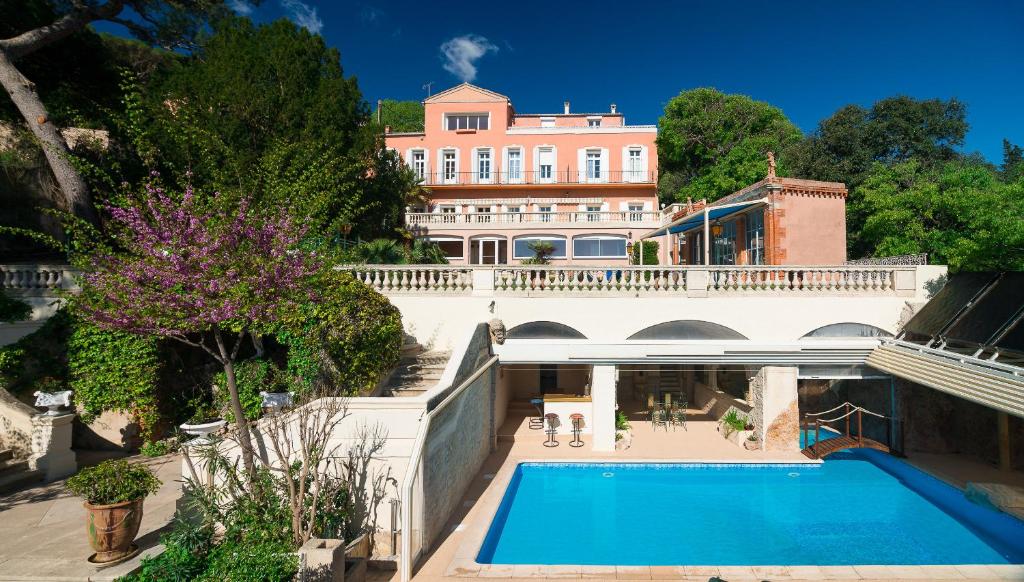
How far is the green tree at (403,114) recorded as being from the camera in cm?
5209

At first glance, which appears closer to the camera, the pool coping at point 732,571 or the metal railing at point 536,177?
the pool coping at point 732,571

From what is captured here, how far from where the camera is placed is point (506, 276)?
14.5 meters

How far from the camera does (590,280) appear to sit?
14.6 meters

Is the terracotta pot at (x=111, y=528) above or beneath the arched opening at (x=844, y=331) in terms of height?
beneath

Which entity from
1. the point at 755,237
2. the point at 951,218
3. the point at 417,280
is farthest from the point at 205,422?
the point at 951,218

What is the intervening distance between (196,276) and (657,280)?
11394 millimetres

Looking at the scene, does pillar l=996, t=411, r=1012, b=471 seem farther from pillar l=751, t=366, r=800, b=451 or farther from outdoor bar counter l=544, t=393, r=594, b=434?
outdoor bar counter l=544, t=393, r=594, b=434

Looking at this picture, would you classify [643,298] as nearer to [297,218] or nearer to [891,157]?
[297,218]

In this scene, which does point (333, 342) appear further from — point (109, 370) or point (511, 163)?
point (511, 163)

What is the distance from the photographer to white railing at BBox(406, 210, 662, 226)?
26656mm

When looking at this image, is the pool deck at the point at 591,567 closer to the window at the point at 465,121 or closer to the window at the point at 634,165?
the window at the point at 634,165

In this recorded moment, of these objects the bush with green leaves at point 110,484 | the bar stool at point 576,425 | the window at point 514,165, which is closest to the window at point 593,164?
the window at point 514,165

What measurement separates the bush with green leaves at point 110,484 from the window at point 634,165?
29.2m

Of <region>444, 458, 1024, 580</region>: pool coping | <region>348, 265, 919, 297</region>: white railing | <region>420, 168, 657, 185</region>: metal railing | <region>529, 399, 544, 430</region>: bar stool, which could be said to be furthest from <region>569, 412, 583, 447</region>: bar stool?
<region>420, 168, 657, 185</region>: metal railing
